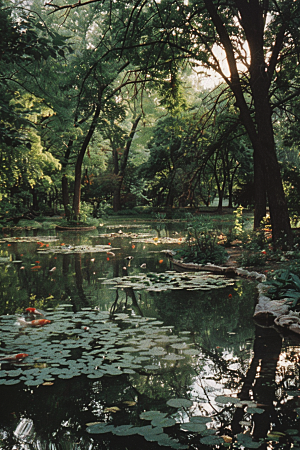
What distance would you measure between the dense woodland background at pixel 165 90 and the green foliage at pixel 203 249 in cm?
119

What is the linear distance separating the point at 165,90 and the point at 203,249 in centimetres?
596

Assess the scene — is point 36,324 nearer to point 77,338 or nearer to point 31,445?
point 77,338

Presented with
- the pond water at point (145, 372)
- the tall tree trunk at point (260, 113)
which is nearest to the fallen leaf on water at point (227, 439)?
the pond water at point (145, 372)

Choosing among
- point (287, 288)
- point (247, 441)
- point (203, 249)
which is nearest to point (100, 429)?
point (247, 441)

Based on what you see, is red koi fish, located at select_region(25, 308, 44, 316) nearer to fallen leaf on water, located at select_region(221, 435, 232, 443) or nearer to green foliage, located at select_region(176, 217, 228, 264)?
fallen leaf on water, located at select_region(221, 435, 232, 443)

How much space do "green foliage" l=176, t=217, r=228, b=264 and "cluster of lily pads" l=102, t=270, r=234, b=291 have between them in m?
1.15

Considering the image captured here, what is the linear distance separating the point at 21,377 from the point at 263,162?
8.56 meters

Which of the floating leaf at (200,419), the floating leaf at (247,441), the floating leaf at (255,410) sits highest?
the floating leaf at (255,410)

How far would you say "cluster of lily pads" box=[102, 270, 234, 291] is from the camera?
8047mm

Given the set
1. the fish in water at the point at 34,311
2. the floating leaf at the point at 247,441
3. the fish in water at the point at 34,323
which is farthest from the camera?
the fish in water at the point at 34,311

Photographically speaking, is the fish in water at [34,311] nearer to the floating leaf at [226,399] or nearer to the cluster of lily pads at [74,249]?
the floating leaf at [226,399]

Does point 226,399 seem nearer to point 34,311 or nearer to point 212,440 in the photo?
point 212,440

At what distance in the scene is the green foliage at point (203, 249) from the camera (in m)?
10.7

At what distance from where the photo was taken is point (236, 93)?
10953 mm
